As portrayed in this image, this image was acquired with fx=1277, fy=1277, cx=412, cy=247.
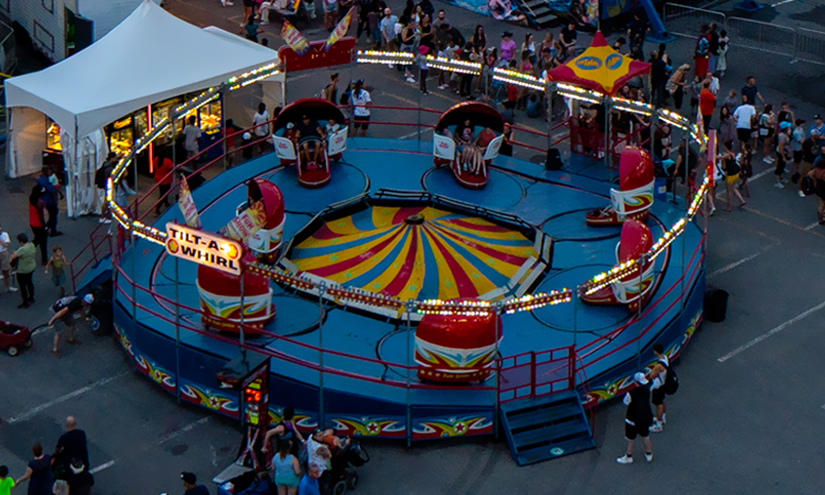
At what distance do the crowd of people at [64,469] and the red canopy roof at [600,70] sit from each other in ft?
51.1

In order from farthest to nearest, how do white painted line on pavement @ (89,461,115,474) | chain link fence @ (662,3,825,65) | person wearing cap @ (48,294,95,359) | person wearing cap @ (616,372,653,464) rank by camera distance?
chain link fence @ (662,3,825,65)
person wearing cap @ (48,294,95,359)
white painted line on pavement @ (89,461,115,474)
person wearing cap @ (616,372,653,464)

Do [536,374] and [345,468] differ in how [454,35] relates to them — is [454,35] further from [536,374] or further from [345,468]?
[345,468]

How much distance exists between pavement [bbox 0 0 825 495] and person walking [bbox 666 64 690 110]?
27.0 ft

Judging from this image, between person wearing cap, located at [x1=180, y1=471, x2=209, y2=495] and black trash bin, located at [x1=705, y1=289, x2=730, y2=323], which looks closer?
person wearing cap, located at [x1=180, y1=471, x2=209, y2=495]

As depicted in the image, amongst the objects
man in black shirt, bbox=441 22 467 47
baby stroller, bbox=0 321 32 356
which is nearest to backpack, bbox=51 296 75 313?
baby stroller, bbox=0 321 32 356

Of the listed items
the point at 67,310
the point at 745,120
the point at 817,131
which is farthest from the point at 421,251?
the point at 817,131

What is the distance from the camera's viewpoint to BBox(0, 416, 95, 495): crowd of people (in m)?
20.3

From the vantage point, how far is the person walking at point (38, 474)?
2027cm

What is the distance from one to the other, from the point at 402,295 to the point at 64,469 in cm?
783

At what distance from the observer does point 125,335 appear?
24922mm

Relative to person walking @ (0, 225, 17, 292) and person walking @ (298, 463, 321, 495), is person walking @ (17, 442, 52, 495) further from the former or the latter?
person walking @ (0, 225, 17, 292)

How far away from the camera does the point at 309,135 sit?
3055 cm

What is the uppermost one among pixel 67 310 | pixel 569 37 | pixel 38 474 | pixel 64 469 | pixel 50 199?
pixel 569 37

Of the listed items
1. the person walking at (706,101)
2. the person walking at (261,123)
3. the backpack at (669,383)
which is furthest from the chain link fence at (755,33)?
the backpack at (669,383)
